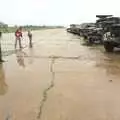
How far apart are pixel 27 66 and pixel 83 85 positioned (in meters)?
4.05

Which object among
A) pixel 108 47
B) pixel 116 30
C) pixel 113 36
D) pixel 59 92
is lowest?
pixel 59 92

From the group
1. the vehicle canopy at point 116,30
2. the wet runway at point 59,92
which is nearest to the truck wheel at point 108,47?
the vehicle canopy at point 116,30

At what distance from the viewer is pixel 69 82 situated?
29.1 feet

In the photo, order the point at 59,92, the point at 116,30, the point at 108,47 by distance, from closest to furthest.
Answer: the point at 59,92
the point at 116,30
the point at 108,47

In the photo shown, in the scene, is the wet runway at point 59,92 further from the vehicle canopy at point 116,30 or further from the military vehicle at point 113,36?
the vehicle canopy at point 116,30

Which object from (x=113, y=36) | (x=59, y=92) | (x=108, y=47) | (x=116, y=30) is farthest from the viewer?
(x=108, y=47)

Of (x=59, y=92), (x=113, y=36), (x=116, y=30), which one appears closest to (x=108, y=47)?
(x=113, y=36)

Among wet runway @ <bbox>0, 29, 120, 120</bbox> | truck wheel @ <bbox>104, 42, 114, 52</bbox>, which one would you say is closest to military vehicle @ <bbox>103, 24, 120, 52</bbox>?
truck wheel @ <bbox>104, 42, 114, 52</bbox>

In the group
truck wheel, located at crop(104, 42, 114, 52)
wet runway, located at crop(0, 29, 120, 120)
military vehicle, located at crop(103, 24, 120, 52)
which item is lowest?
wet runway, located at crop(0, 29, 120, 120)

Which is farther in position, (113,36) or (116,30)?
(113,36)

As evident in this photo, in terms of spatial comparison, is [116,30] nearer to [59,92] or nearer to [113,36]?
[113,36]

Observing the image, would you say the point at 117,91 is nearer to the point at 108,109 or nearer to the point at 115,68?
the point at 108,109

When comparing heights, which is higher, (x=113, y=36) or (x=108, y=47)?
(x=113, y=36)

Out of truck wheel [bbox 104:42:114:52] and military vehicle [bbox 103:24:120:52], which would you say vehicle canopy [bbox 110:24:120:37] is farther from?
truck wheel [bbox 104:42:114:52]
